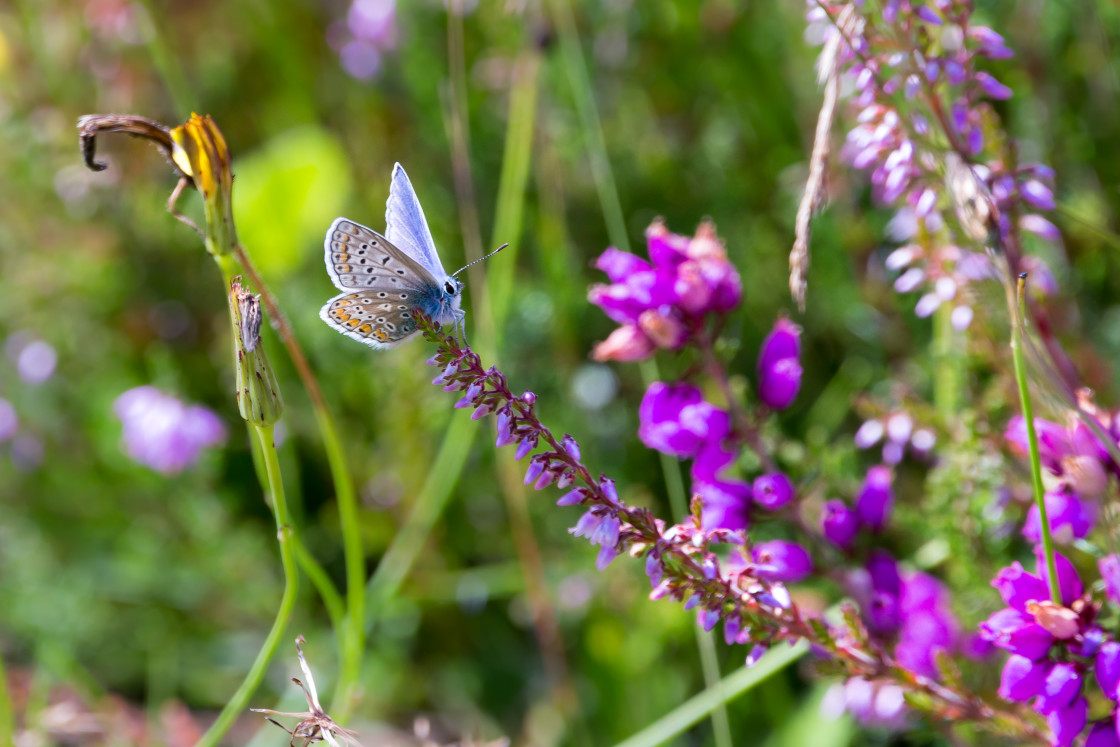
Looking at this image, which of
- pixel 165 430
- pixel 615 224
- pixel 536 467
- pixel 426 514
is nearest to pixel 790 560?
pixel 536 467

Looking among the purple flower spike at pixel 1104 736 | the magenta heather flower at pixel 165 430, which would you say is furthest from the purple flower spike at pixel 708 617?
the magenta heather flower at pixel 165 430

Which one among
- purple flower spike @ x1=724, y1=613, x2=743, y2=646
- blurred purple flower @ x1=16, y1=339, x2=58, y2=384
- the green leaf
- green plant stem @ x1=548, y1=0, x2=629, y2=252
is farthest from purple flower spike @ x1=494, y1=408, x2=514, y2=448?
blurred purple flower @ x1=16, y1=339, x2=58, y2=384

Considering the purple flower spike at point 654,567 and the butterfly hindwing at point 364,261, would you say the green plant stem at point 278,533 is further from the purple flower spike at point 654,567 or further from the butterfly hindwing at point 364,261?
the purple flower spike at point 654,567

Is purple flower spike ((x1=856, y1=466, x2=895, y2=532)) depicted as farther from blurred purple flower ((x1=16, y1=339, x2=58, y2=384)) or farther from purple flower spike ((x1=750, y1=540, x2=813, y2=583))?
blurred purple flower ((x1=16, y1=339, x2=58, y2=384))

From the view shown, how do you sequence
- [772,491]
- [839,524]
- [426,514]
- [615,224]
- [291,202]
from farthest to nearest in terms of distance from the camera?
[291,202], [426,514], [615,224], [839,524], [772,491]

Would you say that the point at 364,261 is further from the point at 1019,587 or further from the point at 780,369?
the point at 1019,587

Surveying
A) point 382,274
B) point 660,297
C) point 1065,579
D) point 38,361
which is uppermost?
point 38,361

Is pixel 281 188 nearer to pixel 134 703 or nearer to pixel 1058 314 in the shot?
pixel 134 703
